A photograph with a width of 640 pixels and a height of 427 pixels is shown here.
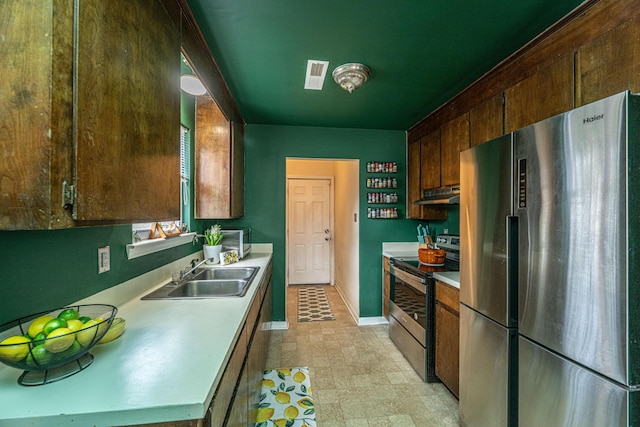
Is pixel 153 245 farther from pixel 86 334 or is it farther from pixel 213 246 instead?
pixel 86 334

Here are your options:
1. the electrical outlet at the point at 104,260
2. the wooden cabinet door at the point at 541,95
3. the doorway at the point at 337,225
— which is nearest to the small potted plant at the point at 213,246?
the electrical outlet at the point at 104,260

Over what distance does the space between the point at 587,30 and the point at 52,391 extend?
2.49 metres

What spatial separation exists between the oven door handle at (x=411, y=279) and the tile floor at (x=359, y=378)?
2.37 ft

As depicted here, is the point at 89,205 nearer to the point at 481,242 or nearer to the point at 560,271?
the point at 560,271

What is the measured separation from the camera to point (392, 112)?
2.88m

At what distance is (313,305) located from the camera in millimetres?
4094

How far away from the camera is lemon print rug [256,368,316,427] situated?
1.84m

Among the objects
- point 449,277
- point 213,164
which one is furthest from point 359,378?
point 213,164

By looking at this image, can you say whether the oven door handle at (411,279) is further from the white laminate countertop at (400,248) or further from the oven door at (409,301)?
the white laminate countertop at (400,248)

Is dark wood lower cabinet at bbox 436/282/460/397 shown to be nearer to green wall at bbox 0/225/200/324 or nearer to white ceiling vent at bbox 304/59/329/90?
white ceiling vent at bbox 304/59/329/90

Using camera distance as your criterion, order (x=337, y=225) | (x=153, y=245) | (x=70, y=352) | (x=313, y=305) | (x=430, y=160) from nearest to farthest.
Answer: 1. (x=70, y=352)
2. (x=153, y=245)
3. (x=430, y=160)
4. (x=313, y=305)
5. (x=337, y=225)

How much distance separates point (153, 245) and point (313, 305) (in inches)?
110

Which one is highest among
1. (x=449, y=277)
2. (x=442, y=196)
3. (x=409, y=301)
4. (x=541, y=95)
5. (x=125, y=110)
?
(x=541, y=95)

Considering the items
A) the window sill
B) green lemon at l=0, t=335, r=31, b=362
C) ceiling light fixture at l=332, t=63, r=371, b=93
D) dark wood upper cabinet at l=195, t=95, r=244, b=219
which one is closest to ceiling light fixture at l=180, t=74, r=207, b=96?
dark wood upper cabinet at l=195, t=95, r=244, b=219
